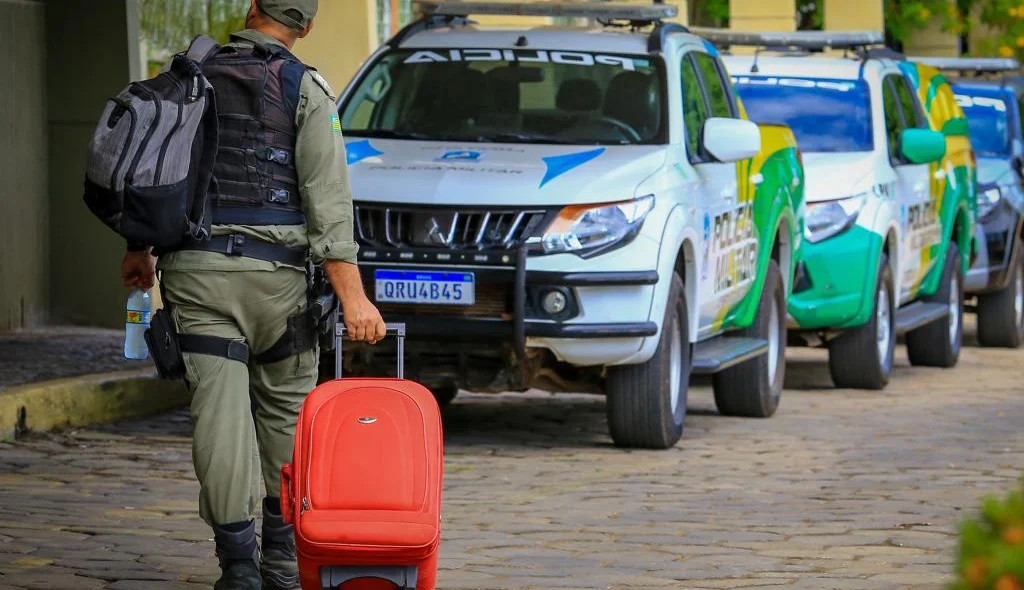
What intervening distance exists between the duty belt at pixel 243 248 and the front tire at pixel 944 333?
32.9ft

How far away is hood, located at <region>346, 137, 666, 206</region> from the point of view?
831cm

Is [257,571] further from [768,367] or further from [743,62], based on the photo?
[743,62]

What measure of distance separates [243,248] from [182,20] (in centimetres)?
800

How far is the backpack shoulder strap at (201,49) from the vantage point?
490cm

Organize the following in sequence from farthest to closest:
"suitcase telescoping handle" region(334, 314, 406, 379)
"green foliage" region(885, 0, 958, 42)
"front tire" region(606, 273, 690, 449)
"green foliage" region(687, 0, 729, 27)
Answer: "green foliage" region(885, 0, 958, 42)
"green foliage" region(687, 0, 729, 27)
"front tire" region(606, 273, 690, 449)
"suitcase telescoping handle" region(334, 314, 406, 379)

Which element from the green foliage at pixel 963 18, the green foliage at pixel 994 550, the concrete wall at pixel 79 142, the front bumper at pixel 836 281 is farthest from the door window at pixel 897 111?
the green foliage at pixel 963 18

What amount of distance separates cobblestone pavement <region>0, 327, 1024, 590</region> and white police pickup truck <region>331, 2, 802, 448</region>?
0.43 meters

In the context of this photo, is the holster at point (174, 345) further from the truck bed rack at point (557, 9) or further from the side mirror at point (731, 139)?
the truck bed rack at point (557, 9)

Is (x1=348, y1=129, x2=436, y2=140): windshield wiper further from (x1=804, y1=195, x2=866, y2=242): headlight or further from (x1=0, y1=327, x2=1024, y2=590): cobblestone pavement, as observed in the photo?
(x1=804, y1=195, x2=866, y2=242): headlight

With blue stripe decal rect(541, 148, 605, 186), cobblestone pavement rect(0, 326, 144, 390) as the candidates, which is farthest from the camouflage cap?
cobblestone pavement rect(0, 326, 144, 390)

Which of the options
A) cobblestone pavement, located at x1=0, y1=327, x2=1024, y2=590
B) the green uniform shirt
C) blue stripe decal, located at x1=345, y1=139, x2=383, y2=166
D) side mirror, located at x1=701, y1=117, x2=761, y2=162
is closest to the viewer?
the green uniform shirt

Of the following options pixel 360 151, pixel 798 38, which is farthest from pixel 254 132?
pixel 798 38

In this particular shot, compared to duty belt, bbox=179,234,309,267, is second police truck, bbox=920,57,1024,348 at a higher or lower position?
lower

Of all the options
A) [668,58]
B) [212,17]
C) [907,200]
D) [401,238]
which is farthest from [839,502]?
[212,17]
